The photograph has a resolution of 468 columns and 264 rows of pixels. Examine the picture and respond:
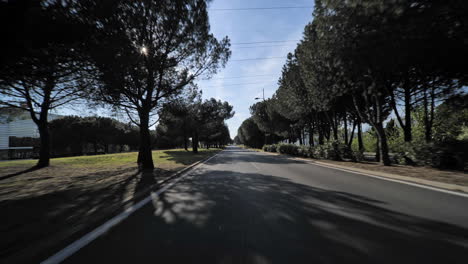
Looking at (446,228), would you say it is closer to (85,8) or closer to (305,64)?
(85,8)

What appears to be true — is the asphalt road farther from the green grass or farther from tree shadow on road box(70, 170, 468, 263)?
the green grass

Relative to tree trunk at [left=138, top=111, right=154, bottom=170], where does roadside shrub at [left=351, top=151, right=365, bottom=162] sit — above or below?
below

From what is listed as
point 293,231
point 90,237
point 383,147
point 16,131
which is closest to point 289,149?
point 383,147

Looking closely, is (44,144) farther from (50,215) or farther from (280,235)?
(280,235)

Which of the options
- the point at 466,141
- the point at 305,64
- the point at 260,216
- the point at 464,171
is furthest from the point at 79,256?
the point at 305,64

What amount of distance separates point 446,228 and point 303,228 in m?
2.36

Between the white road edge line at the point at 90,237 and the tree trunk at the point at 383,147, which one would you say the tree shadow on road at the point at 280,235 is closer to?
the white road edge line at the point at 90,237

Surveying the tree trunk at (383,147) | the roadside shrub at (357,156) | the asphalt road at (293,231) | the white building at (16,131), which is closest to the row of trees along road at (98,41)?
the asphalt road at (293,231)

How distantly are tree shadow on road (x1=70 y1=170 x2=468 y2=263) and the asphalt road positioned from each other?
0.04ft

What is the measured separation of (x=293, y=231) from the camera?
2803 millimetres

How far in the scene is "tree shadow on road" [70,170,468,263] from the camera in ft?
7.16

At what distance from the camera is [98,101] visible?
11.1 meters

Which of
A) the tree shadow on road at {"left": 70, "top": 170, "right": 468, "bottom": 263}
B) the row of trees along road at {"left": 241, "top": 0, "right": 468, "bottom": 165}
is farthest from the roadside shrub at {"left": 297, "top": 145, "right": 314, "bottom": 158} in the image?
the tree shadow on road at {"left": 70, "top": 170, "right": 468, "bottom": 263}

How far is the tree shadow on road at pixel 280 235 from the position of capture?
218cm
